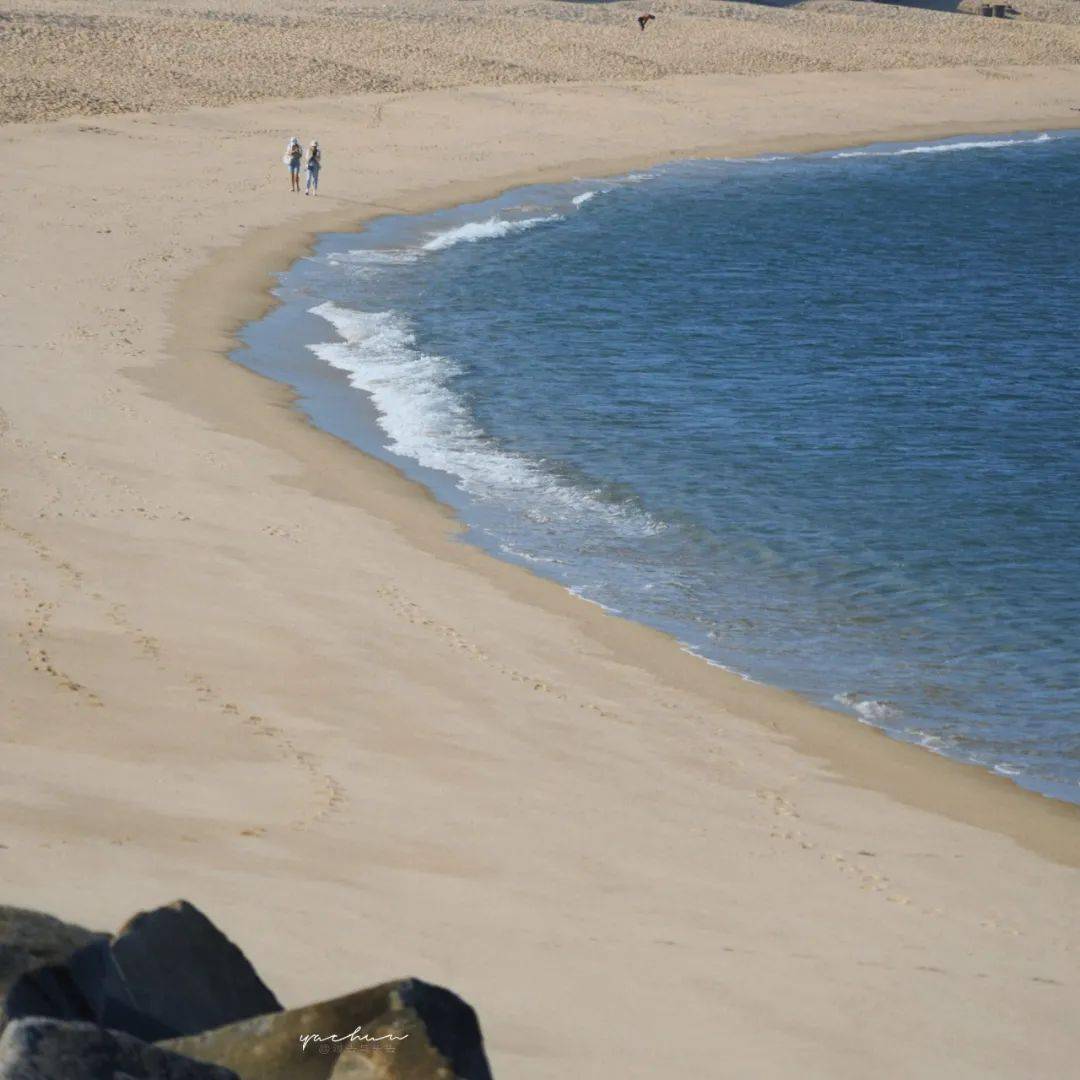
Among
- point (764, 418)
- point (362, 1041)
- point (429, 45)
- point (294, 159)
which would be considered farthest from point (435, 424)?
point (429, 45)

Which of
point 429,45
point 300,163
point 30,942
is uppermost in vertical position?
point 429,45


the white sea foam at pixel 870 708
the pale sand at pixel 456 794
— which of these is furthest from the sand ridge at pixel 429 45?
the white sea foam at pixel 870 708

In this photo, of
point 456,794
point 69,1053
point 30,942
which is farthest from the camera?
point 456,794

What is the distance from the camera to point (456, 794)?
393 inches

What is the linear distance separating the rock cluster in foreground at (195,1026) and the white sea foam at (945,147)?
51.9 metres

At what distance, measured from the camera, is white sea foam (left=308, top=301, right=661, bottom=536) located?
18.8 meters

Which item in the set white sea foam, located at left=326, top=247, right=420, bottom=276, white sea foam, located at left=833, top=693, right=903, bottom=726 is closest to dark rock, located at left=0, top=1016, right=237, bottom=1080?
white sea foam, located at left=833, top=693, right=903, bottom=726

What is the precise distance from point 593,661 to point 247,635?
295 cm

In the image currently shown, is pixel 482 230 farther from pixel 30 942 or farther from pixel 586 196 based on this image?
pixel 30 942

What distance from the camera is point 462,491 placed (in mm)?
19203

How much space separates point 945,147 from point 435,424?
41.0 m

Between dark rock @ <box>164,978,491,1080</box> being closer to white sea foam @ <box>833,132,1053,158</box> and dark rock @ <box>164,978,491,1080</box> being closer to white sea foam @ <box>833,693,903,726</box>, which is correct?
white sea foam @ <box>833,693,903,726</box>

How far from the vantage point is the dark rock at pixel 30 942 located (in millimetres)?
5062

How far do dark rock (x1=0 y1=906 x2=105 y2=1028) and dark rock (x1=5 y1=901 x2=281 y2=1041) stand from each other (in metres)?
0.12
